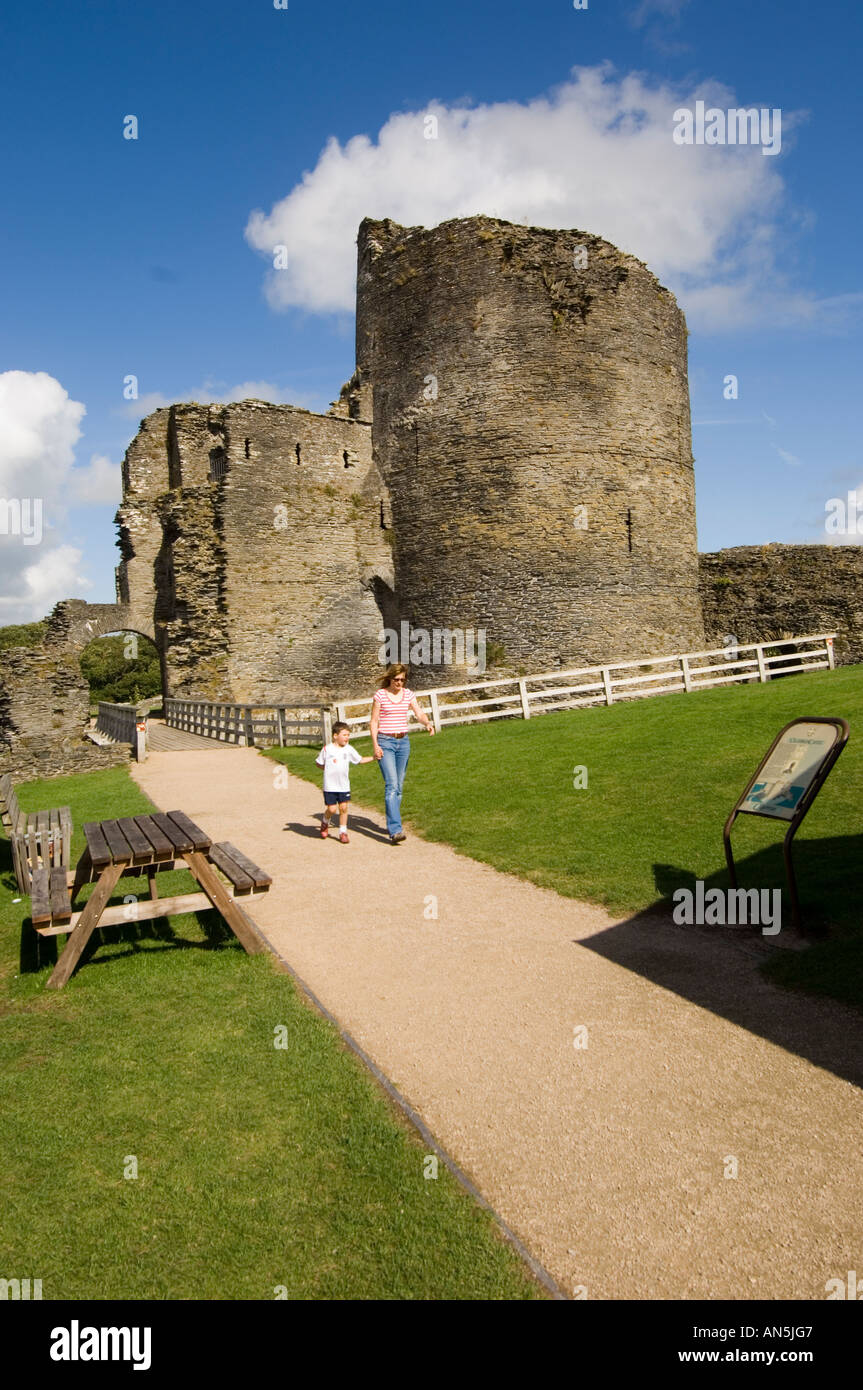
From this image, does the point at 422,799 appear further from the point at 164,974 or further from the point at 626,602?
the point at 626,602

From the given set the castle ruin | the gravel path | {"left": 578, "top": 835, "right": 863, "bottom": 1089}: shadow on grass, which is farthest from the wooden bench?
the castle ruin

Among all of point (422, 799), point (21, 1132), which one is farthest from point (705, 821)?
point (21, 1132)

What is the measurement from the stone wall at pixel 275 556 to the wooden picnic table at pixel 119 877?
65.0 feet

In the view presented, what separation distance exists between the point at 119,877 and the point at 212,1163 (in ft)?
9.68

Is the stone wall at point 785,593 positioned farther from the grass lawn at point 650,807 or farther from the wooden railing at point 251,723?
the wooden railing at point 251,723

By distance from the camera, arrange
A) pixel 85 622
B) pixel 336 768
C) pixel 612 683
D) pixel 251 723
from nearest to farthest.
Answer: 1. pixel 336 768
2. pixel 612 683
3. pixel 251 723
4. pixel 85 622

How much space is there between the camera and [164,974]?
231 inches

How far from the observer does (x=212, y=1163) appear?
358 centimetres

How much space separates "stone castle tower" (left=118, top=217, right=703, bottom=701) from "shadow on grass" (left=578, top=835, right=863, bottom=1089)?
58.4ft

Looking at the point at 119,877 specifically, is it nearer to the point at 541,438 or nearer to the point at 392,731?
the point at 392,731

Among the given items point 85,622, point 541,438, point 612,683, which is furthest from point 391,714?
point 85,622

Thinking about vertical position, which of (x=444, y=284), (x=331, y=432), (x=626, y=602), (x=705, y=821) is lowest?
(x=705, y=821)

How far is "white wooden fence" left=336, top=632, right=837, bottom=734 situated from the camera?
63.2 feet
